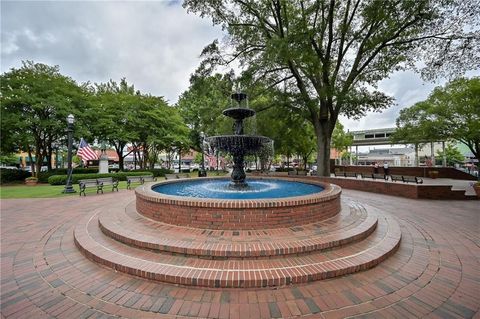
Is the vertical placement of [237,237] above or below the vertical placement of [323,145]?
below

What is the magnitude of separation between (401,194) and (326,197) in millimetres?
8609

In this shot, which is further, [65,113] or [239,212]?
[65,113]

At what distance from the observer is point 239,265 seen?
3.58m

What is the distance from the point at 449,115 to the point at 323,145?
13470 millimetres

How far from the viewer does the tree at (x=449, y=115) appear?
58.4ft

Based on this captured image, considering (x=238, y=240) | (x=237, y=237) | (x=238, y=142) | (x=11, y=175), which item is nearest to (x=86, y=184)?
(x=238, y=142)

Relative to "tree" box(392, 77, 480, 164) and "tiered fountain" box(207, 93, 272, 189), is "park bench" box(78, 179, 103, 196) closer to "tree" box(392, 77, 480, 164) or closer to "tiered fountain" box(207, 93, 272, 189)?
"tiered fountain" box(207, 93, 272, 189)

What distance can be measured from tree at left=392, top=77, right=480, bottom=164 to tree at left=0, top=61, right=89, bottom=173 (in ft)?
113

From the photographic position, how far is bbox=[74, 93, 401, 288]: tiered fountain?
339 centimetres

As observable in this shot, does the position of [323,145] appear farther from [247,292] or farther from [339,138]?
[339,138]

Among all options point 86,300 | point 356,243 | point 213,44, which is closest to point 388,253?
point 356,243

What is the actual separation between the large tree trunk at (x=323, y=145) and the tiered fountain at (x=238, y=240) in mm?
10636

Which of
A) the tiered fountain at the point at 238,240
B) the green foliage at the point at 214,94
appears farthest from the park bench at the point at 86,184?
the green foliage at the point at 214,94

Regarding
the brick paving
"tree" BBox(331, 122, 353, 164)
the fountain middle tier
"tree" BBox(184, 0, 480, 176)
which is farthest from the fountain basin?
"tree" BBox(331, 122, 353, 164)
